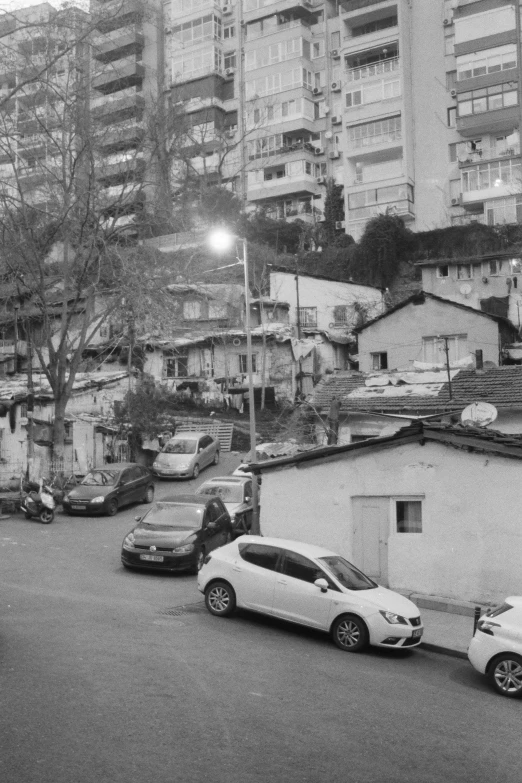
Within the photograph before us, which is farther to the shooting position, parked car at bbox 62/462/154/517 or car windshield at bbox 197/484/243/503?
parked car at bbox 62/462/154/517

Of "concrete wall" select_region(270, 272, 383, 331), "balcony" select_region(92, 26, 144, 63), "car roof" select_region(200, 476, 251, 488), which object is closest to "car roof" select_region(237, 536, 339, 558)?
"balcony" select_region(92, 26, 144, 63)

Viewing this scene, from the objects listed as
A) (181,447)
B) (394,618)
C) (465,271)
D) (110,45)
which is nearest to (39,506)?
(181,447)

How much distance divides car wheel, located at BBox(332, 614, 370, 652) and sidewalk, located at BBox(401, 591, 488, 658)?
1322mm

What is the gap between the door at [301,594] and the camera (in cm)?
1221

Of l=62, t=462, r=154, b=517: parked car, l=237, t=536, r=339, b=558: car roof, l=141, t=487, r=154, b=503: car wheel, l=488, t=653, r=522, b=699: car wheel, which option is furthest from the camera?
l=141, t=487, r=154, b=503: car wheel

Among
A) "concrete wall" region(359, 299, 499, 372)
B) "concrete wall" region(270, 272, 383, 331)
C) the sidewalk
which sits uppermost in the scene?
"concrete wall" region(270, 272, 383, 331)

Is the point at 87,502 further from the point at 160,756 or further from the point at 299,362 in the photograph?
the point at 299,362

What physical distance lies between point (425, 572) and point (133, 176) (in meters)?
20.5

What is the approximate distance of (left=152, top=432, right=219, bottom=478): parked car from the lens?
98.8 feet

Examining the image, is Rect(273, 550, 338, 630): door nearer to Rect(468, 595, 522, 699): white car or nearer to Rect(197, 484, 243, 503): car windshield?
Rect(468, 595, 522, 699): white car

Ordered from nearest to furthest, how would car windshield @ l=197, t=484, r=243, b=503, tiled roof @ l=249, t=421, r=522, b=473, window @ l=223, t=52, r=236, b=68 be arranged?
tiled roof @ l=249, t=421, r=522, b=473, car windshield @ l=197, t=484, r=243, b=503, window @ l=223, t=52, r=236, b=68

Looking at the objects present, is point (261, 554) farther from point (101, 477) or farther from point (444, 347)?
point (444, 347)

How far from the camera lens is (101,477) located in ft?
81.9

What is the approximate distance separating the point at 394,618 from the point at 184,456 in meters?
19.3
